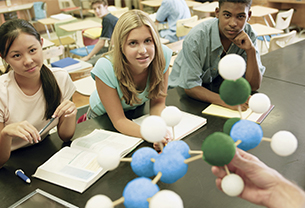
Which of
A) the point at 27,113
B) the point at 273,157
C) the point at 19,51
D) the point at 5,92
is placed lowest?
the point at 273,157

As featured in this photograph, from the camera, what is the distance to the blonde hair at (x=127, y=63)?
1.18m

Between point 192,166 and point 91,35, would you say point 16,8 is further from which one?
point 192,166

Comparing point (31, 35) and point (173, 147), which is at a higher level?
point (31, 35)

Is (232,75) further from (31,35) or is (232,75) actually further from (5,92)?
(5,92)

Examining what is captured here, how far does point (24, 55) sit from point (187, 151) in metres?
0.92

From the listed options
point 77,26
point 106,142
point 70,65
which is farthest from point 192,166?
point 77,26

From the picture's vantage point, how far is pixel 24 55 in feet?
3.72

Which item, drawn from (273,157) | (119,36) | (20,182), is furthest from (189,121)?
(20,182)

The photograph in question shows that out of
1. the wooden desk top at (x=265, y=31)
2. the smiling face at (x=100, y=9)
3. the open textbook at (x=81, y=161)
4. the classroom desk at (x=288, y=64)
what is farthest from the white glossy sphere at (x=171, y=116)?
the smiling face at (x=100, y=9)

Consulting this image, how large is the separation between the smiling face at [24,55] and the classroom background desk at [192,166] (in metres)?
0.36

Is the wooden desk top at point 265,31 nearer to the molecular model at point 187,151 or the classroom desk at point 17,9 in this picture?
the molecular model at point 187,151

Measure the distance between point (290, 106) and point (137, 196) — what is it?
1262 millimetres

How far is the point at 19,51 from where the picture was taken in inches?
44.4

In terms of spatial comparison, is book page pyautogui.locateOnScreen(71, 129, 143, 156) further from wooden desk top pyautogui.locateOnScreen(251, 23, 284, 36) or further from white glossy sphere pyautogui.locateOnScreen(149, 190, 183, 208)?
wooden desk top pyautogui.locateOnScreen(251, 23, 284, 36)
